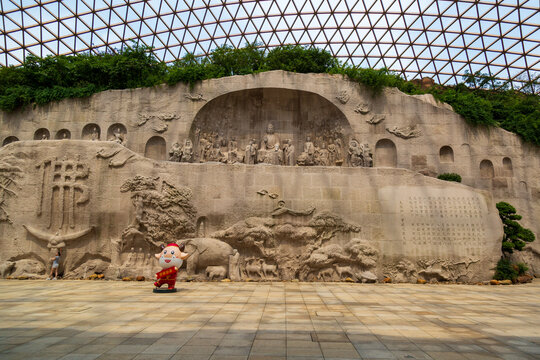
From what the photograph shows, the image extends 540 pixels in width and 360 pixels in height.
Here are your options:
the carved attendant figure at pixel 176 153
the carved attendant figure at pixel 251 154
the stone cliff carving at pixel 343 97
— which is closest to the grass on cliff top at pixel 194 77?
the stone cliff carving at pixel 343 97

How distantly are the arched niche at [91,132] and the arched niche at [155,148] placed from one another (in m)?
3.67

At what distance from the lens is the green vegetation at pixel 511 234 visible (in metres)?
17.3

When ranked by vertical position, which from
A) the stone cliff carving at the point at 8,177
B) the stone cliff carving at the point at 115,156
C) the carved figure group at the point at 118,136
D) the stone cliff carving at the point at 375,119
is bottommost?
the stone cliff carving at the point at 8,177

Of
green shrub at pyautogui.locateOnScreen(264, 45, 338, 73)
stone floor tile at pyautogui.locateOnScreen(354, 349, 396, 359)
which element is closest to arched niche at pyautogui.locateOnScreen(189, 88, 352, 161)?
green shrub at pyautogui.locateOnScreen(264, 45, 338, 73)

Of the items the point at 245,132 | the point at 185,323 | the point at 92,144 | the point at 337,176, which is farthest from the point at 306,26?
the point at 185,323

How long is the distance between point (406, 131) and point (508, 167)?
7401 millimetres

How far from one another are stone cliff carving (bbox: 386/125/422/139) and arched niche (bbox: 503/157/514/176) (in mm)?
6214

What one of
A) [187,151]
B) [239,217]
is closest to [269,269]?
[239,217]

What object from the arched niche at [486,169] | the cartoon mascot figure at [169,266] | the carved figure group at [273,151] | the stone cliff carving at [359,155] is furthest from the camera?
the arched niche at [486,169]

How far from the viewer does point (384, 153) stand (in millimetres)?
23562

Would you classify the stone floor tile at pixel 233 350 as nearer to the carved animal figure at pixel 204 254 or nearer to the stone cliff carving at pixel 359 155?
the carved animal figure at pixel 204 254

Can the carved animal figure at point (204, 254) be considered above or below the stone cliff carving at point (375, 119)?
below

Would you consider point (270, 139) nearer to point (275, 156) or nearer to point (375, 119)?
point (275, 156)

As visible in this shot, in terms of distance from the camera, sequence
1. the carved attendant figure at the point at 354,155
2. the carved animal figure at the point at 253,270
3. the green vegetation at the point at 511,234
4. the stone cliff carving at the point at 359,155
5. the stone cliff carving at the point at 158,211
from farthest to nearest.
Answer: the carved attendant figure at the point at 354,155 → the stone cliff carving at the point at 359,155 → the green vegetation at the point at 511,234 → the stone cliff carving at the point at 158,211 → the carved animal figure at the point at 253,270
